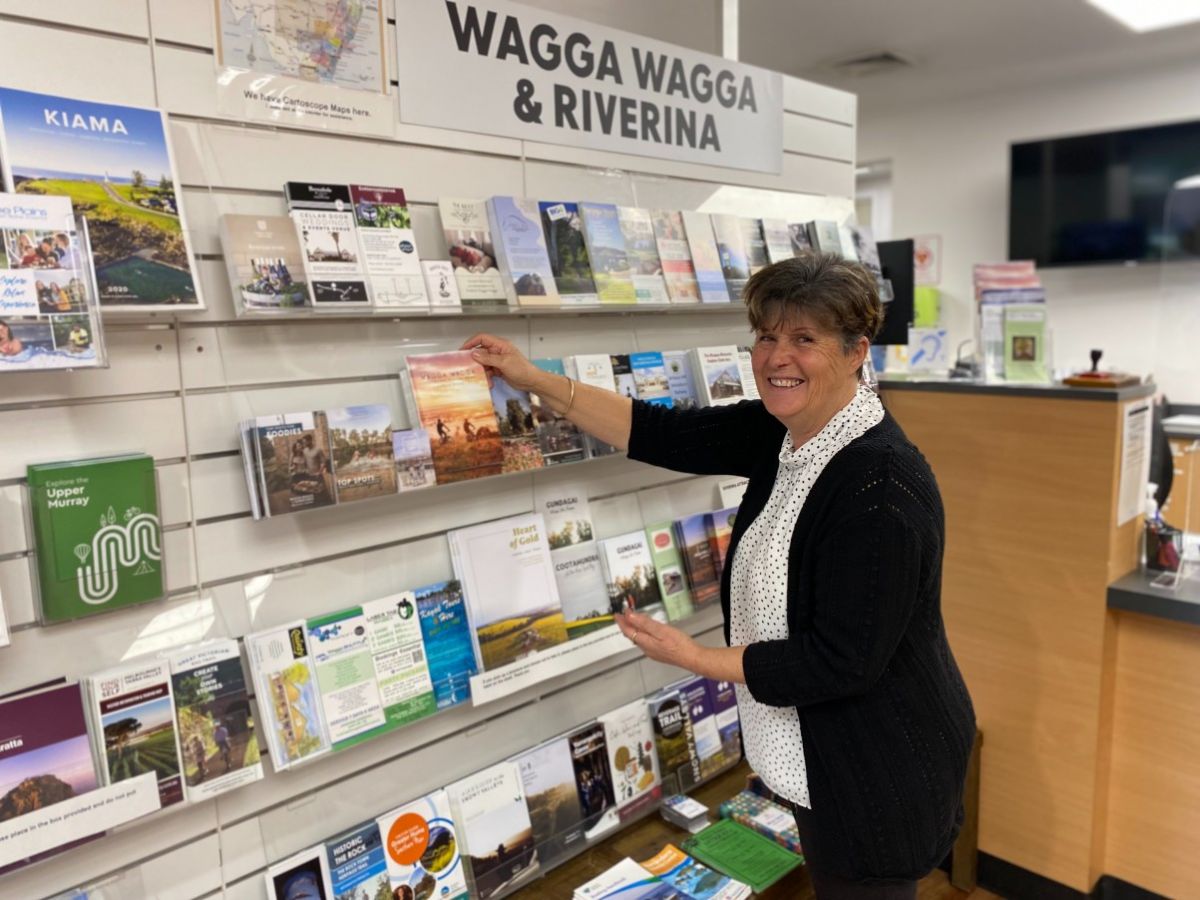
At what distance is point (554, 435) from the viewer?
6.63 feet

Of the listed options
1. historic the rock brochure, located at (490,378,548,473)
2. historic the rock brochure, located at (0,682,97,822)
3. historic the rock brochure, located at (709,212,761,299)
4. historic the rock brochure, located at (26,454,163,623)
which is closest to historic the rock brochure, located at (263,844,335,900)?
historic the rock brochure, located at (0,682,97,822)

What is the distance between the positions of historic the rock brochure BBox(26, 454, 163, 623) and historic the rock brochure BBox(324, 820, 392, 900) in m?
0.63

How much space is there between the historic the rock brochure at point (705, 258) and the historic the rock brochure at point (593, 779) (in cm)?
118

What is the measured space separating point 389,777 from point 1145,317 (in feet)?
20.5

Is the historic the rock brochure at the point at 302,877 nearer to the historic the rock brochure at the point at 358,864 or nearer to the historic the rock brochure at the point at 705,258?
the historic the rock brochure at the point at 358,864

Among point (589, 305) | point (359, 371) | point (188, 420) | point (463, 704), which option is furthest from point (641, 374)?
point (188, 420)

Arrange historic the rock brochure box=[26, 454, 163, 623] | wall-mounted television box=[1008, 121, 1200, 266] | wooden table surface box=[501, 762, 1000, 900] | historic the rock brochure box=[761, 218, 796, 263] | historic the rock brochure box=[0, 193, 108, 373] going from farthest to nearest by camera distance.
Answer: wall-mounted television box=[1008, 121, 1200, 266]
historic the rock brochure box=[761, 218, 796, 263]
wooden table surface box=[501, 762, 1000, 900]
historic the rock brochure box=[26, 454, 163, 623]
historic the rock brochure box=[0, 193, 108, 373]

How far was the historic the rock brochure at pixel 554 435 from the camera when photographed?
6.57 ft

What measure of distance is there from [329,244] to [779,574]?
1056 mm

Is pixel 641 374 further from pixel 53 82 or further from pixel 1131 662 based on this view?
pixel 1131 662

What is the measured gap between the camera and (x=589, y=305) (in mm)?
2068

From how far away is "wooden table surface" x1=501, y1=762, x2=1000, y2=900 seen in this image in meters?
1.98

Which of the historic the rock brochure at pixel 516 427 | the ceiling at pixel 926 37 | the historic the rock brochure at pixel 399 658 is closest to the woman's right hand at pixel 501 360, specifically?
the historic the rock brochure at pixel 516 427

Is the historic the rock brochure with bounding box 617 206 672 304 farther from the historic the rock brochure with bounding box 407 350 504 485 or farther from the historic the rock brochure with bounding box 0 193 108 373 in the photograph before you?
the historic the rock brochure with bounding box 0 193 108 373
